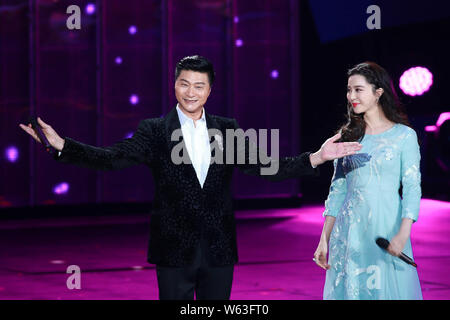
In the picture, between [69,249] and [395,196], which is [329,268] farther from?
[69,249]

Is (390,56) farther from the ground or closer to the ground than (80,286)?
farther from the ground

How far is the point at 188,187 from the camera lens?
4125mm

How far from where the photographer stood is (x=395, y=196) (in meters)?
4.97

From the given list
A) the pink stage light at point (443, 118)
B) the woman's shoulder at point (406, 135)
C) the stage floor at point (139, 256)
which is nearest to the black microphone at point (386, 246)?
the woman's shoulder at point (406, 135)

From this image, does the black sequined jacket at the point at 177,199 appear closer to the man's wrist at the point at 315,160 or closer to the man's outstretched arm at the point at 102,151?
the man's outstretched arm at the point at 102,151

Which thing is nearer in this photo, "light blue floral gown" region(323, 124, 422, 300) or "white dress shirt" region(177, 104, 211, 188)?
"white dress shirt" region(177, 104, 211, 188)

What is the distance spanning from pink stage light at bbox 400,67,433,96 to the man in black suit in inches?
576

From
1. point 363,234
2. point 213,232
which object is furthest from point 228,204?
point 363,234

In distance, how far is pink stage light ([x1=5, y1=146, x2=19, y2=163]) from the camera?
50.8 ft

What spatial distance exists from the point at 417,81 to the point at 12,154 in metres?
8.24

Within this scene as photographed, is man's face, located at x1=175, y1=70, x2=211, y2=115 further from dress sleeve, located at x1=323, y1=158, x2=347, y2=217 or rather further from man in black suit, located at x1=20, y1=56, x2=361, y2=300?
dress sleeve, located at x1=323, y1=158, x2=347, y2=217

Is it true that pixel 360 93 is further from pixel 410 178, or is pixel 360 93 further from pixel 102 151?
pixel 102 151

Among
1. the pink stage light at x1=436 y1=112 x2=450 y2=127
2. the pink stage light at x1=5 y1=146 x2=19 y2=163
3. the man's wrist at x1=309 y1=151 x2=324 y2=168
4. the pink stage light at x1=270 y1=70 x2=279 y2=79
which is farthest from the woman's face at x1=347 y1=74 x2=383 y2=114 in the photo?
the pink stage light at x1=436 y1=112 x2=450 y2=127

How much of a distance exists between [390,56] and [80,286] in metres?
11.8
